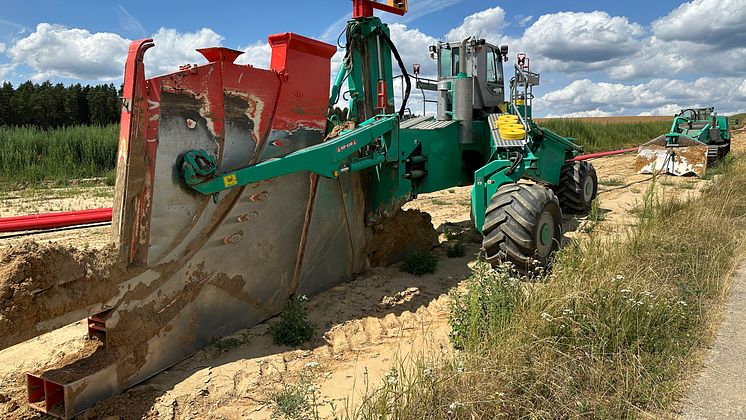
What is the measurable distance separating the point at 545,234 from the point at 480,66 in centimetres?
282

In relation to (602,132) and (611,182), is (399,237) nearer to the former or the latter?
(611,182)

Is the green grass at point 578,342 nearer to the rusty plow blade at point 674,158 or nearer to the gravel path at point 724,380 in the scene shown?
the gravel path at point 724,380

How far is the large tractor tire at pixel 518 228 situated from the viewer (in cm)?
555

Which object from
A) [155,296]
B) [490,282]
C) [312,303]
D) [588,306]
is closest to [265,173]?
[155,296]

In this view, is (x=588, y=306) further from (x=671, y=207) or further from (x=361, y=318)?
(x=671, y=207)

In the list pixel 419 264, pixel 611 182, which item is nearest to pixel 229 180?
pixel 419 264

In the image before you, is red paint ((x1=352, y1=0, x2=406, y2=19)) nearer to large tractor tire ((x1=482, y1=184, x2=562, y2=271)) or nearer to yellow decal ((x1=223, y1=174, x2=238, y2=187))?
large tractor tire ((x1=482, y1=184, x2=562, y2=271))

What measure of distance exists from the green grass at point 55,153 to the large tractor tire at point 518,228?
42.0 ft

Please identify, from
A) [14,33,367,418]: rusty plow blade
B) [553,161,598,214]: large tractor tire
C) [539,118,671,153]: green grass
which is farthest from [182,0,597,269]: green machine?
[539,118,671,153]: green grass

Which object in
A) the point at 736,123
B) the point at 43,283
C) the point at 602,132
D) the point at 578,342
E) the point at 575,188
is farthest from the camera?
the point at 736,123

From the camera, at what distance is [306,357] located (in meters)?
4.16

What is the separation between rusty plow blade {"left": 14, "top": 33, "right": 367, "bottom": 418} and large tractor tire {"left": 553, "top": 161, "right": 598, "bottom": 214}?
5.76m

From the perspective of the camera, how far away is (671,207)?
7699 millimetres

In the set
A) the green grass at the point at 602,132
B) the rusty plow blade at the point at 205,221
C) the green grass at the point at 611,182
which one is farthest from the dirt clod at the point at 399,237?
the green grass at the point at 602,132
